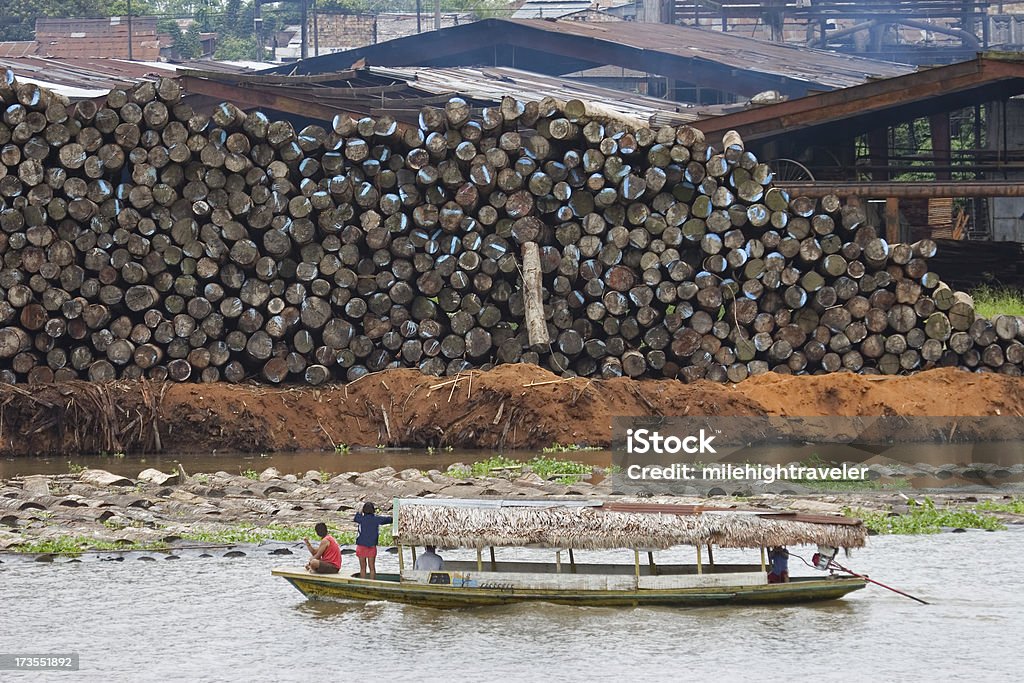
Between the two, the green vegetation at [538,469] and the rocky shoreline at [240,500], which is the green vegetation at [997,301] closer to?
the rocky shoreline at [240,500]

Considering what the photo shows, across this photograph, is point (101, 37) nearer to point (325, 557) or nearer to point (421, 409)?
point (421, 409)

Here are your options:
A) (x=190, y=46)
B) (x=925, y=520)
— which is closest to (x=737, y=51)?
(x=925, y=520)

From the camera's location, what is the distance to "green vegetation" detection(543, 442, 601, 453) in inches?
811

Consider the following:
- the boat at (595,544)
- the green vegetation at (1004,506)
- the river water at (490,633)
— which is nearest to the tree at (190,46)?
the green vegetation at (1004,506)

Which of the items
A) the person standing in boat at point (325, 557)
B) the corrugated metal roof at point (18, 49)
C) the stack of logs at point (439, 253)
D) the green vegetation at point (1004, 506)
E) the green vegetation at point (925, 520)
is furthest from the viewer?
the corrugated metal roof at point (18, 49)

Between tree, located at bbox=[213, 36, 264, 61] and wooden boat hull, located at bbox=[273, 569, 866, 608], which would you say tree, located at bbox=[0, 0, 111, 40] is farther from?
wooden boat hull, located at bbox=[273, 569, 866, 608]

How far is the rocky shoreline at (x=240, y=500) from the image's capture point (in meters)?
15.4

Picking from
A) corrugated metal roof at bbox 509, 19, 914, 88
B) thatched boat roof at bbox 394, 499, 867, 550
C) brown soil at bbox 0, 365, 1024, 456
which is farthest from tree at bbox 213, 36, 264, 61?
thatched boat roof at bbox 394, 499, 867, 550

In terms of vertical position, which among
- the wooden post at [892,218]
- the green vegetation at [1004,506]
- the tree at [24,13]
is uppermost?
the tree at [24,13]

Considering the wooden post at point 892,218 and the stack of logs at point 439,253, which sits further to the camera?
the wooden post at point 892,218

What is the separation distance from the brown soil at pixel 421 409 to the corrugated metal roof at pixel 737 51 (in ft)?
52.5

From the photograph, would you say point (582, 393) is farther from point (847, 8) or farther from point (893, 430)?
point (847, 8)

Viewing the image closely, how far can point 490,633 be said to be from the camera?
1219 centimetres

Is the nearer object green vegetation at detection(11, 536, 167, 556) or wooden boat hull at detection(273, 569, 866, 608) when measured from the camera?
wooden boat hull at detection(273, 569, 866, 608)
